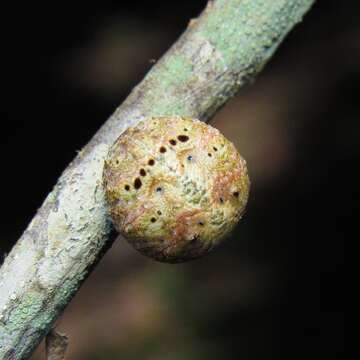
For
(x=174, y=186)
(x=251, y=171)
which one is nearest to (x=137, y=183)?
(x=174, y=186)

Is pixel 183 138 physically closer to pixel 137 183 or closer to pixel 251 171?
pixel 137 183

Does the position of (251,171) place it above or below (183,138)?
below

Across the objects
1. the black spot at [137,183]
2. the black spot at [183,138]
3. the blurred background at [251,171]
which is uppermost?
the black spot at [183,138]

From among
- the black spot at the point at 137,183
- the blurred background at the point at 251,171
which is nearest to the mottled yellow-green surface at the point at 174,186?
the black spot at the point at 137,183

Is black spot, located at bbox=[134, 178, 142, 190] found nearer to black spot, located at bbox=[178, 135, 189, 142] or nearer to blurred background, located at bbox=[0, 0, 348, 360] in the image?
black spot, located at bbox=[178, 135, 189, 142]

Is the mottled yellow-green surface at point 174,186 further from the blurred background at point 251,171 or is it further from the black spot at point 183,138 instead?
the blurred background at point 251,171

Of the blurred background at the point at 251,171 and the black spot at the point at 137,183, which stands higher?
the black spot at the point at 137,183
